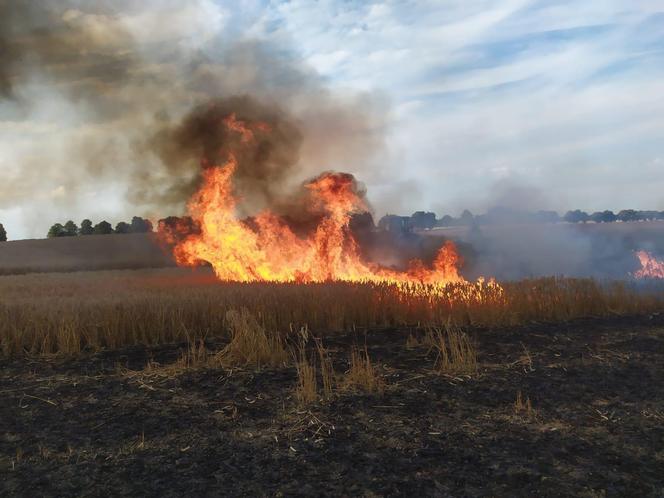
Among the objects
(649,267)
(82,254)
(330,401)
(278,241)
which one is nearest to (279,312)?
(330,401)

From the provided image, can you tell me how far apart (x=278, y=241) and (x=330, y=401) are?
1480 cm

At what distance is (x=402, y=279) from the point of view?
19.8 metres

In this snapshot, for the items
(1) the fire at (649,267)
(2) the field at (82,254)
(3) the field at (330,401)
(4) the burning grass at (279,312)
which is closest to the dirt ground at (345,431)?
(3) the field at (330,401)

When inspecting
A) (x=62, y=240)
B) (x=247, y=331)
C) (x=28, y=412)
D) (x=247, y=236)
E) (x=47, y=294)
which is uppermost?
(x=62, y=240)

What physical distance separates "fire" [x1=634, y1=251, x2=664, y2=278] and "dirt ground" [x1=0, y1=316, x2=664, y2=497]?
2051cm

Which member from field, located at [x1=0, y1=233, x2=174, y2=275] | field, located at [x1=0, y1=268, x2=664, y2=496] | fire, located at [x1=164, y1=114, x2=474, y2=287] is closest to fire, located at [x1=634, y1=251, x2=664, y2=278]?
fire, located at [x1=164, y1=114, x2=474, y2=287]

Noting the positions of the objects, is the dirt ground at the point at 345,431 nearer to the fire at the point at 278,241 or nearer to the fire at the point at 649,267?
the fire at the point at 278,241

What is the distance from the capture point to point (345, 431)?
5852mm

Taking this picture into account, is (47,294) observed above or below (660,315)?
above

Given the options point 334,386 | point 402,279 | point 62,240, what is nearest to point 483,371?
point 334,386

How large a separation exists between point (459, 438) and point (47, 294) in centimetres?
1550

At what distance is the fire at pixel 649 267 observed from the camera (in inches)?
1056

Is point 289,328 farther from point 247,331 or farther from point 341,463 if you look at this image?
point 341,463

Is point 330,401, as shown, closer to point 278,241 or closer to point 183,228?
point 278,241
